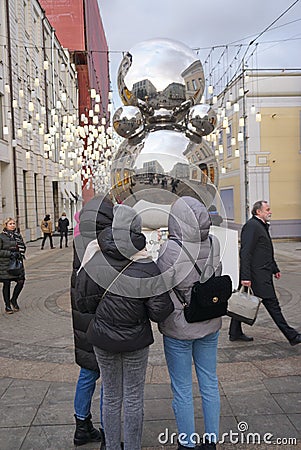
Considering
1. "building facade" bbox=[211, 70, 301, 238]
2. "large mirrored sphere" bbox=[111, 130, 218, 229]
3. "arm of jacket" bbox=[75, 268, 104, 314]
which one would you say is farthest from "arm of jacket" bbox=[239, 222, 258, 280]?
"building facade" bbox=[211, 70, 301, 238]

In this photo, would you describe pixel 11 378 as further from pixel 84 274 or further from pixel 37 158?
pixel 37 158

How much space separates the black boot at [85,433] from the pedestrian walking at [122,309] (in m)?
0.52

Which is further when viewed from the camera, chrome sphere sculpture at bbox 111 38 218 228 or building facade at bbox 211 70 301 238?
building facade at bbox 211 70 301 238

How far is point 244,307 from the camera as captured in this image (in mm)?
4848

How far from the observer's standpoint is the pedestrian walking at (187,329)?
282 cm

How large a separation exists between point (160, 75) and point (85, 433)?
3.70 meters

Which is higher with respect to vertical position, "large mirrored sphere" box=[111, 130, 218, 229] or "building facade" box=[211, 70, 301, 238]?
"building facade" box=[211, 70, 301, 238]

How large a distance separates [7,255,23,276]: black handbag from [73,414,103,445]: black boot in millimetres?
4520

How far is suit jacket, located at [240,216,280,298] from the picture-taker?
5148 millimetres

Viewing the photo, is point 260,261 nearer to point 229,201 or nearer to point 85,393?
point 85,393

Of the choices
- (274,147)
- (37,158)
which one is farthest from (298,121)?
(37,158)

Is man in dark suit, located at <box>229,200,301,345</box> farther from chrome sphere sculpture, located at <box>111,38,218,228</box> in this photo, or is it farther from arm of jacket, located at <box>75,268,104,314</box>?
arm of jacket, located at <box>75,268,104,314</box>

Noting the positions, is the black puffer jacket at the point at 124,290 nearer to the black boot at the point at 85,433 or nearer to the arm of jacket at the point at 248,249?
the black boot at the point at 85,433

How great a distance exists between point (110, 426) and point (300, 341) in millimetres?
3142
